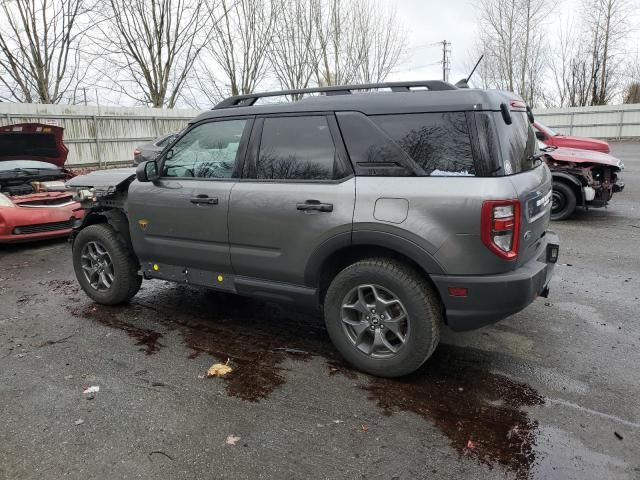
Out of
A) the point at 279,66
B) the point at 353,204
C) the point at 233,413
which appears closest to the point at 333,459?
the point at 233,413

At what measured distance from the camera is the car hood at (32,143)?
7.74 m

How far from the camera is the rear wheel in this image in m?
8.39

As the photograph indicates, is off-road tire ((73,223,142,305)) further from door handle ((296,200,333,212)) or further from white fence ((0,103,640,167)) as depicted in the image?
white fence ((0,103,640,167))

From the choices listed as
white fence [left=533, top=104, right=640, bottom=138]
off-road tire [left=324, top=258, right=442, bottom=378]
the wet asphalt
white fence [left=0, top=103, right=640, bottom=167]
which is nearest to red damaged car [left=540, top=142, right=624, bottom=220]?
the wet asphalt

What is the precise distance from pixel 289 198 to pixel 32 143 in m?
6.66

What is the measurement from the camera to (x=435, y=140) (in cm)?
307

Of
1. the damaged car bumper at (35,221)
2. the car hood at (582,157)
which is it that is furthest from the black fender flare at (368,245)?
the car hood at (582,157)

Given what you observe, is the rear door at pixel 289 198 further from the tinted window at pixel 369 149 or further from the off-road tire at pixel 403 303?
the off-road tire at pixel 403 303

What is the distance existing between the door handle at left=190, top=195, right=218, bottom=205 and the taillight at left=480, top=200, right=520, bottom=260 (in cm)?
205

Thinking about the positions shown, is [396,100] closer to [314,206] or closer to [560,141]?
[314,206]

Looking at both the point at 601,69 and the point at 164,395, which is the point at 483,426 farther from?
the point at 601,69

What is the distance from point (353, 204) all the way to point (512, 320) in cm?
206

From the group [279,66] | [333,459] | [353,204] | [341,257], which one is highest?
[279,66]

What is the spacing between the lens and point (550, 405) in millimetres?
2996
